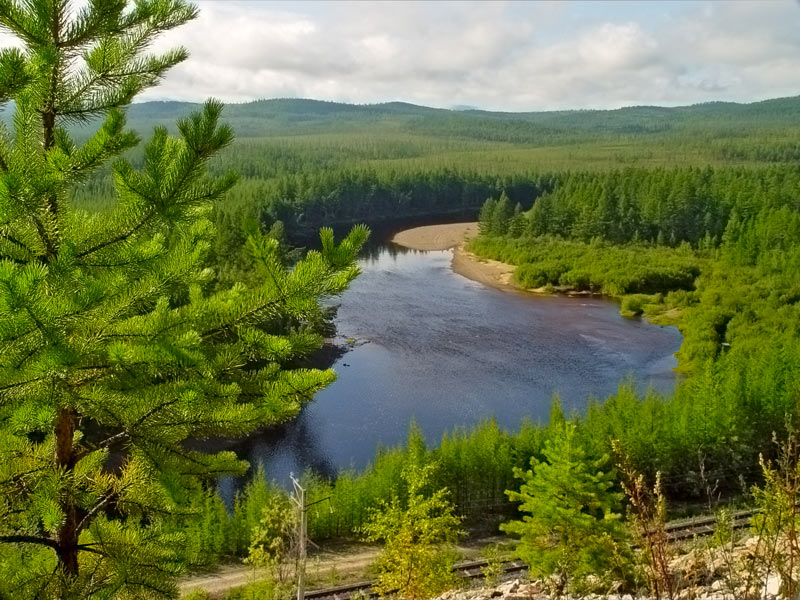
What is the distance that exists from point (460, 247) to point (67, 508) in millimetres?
59321

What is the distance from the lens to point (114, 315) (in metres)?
3.46

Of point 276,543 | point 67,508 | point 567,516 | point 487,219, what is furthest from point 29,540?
point 487,219

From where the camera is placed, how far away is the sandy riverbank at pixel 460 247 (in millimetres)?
50250

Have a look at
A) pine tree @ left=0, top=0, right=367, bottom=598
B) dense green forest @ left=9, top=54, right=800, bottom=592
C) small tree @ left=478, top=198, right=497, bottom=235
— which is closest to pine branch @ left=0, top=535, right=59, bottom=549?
pine tree @ left=0, top=0, right=367, bottom=598

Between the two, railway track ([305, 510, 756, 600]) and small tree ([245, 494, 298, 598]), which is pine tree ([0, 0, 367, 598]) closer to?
small tree ([245, 494, 298, 598])

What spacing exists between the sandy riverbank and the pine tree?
4432 centimetres

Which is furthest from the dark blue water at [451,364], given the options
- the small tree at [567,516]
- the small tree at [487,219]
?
the small tree at [487,219]

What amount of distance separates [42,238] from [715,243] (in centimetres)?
5974

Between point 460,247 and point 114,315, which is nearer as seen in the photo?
point 114,315

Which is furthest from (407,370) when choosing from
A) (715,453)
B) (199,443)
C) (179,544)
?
(179,544)

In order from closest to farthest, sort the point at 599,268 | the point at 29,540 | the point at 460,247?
the point at 29,540, the point at 599,268, the point at 460,247

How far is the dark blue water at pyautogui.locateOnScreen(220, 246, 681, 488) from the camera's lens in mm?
24641

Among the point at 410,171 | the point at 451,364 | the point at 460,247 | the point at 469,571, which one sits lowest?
the point at 469,571

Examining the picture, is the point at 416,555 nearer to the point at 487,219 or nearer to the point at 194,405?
the point at 194,405
